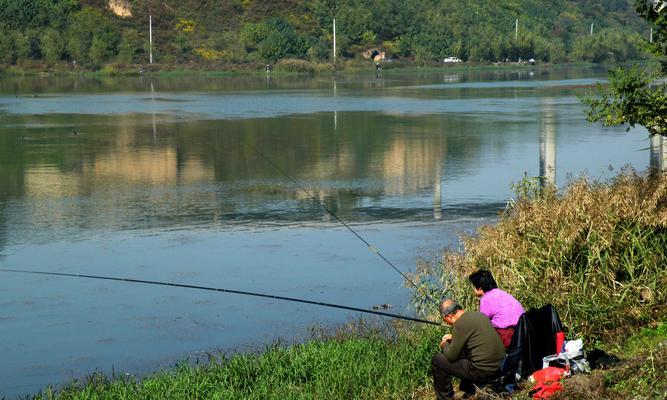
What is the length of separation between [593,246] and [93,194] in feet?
38.1

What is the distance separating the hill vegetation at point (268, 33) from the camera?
97.0 meters

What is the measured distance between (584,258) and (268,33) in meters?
93.3

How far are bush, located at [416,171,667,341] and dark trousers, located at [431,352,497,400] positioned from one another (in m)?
1.93

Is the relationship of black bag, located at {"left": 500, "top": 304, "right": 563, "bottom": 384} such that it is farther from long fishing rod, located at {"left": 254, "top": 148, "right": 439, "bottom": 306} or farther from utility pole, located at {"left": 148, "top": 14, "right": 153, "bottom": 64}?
utility pole, located at {"left": 148, "top": 14, "right": 153, "bottom": 64}

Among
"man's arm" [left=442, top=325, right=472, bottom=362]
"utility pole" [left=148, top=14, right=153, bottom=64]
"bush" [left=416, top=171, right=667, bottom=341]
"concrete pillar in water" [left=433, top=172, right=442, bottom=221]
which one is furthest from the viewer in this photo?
"utility pole" [left=148, top=14, right=153, bottom=64]

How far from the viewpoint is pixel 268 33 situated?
102562 millimetres

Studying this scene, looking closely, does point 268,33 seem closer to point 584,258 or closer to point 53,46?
point 53,46

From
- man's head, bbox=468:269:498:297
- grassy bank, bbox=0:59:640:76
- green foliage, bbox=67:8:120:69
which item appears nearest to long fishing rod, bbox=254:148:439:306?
man's head, bbox=468:269:498:297

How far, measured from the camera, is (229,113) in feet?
129

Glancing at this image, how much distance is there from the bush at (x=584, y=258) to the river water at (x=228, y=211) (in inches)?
58.0

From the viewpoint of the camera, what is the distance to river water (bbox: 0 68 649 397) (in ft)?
38.5

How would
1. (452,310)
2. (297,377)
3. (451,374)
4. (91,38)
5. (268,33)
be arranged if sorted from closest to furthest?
(451,374), (452,310), (297,377), (91,38), (268,33)

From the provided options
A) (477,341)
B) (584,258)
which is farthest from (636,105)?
(477,341)

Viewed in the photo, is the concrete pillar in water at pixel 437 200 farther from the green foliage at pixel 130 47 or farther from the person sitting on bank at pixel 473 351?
the green foliage at pixel 130 47
